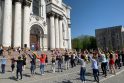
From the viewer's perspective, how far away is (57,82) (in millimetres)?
12578

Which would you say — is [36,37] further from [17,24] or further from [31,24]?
[17,24]

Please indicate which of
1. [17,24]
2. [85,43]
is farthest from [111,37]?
[17,24]

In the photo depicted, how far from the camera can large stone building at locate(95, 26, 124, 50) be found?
81.0 metres

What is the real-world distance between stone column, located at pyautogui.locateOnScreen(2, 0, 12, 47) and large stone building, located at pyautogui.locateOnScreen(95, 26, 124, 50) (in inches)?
2464

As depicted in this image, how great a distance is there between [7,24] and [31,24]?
7.18m

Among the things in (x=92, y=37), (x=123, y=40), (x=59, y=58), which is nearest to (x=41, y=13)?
(x=59, y=58)

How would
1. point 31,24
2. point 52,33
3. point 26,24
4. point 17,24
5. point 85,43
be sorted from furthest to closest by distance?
point 85,43 → point 52,33 → point 31,24 → point 26,24 → point 17,24

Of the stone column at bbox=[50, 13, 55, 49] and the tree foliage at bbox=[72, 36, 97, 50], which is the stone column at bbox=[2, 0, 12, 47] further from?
the tree foliage at bbox=[72, 36, 97, 50]

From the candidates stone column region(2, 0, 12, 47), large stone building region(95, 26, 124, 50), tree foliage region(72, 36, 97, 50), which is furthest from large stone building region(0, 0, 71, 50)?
tree foliage region(72, 36, 97, 50)

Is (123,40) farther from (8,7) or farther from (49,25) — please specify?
(8,7)

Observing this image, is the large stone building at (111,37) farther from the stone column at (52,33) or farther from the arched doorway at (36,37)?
the arched doorway at (36,37)

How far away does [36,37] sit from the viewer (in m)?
35.8

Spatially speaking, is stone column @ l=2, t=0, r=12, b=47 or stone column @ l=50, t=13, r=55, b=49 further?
stone column @ l=50, t=13, r=55, b=49

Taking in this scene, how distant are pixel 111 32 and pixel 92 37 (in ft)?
48.4
